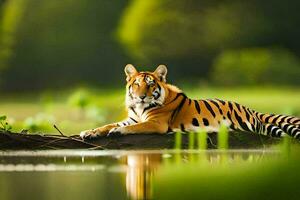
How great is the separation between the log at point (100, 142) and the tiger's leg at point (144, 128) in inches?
1.1

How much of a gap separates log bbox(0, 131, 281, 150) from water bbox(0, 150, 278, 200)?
0.05 metres

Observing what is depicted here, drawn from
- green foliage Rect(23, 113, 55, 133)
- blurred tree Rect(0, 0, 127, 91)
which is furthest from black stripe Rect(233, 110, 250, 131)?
green foliage Rect(23, 113, 55, 133)

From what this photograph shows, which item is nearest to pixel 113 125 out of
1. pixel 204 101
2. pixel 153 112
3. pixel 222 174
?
pixel 153 112

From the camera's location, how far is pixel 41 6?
6215 millimetres

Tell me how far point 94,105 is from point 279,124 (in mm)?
1280

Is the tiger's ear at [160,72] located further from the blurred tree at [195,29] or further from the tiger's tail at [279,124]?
the tiger's tail at [279,124]

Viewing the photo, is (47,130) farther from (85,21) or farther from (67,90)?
(85,21)

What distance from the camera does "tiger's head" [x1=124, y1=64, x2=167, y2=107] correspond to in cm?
565

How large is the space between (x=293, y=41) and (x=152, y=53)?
3.33ft

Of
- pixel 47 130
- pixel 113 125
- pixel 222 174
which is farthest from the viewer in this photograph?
pixel 47 130

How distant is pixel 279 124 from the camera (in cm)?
584

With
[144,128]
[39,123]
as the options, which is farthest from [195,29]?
[39,123]

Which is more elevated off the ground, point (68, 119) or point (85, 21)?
point (85, 21)

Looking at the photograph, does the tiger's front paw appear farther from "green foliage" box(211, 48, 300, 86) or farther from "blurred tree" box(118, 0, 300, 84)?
"green foliage" box(211, 48, 300, 86)
